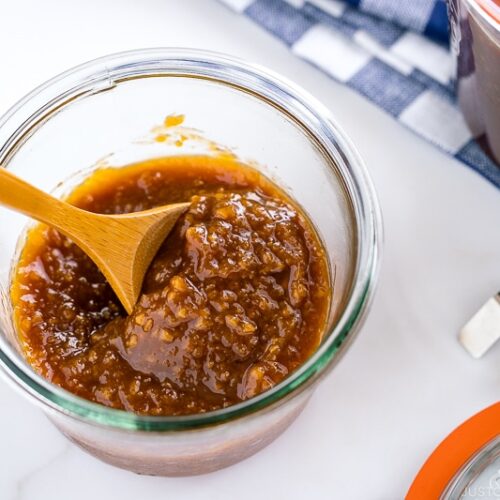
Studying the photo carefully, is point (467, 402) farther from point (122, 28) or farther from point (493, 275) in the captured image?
point (122, 28)

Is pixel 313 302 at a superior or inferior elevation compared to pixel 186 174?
inferior

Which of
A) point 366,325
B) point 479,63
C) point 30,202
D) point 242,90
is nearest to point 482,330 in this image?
point 366,325

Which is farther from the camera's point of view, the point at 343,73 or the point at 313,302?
the point at 343,73

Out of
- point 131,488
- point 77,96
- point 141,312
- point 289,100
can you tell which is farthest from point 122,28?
point 131,488

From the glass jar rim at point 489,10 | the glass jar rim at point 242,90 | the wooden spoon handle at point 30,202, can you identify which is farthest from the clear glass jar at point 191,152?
the glass jar rim at point 489,10

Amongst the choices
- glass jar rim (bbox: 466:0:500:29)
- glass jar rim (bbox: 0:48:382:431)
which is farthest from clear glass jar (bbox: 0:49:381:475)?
glass jar rim (bbox: 466:0:500:29)

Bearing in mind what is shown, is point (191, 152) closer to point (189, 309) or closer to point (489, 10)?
point (189, 309)

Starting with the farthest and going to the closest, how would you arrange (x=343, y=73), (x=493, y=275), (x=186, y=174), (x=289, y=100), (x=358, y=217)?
1. (x=343, y=73)
2. (x=493, y=275)
3. (x=186, y=174)
4. (x=289, y=100)
5. (x=358, y=217)
